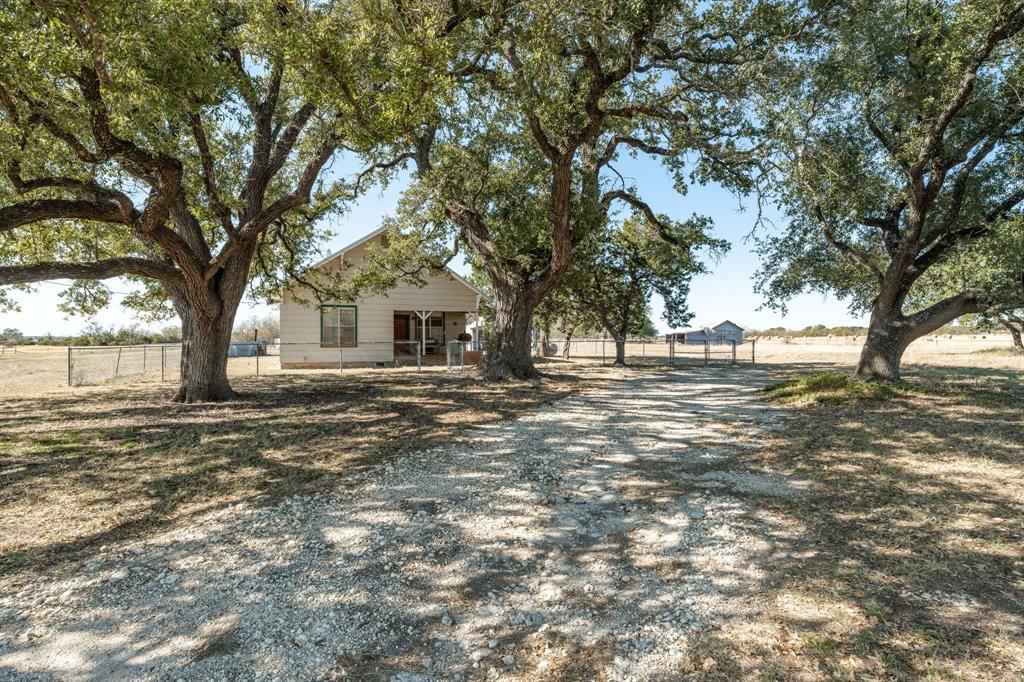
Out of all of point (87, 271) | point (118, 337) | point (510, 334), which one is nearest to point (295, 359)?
point (510, 334)

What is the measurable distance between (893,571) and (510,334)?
1043 centimetres

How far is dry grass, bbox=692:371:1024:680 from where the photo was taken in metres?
2.22

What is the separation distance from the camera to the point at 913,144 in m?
9.23

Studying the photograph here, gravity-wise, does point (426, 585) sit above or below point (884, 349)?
below

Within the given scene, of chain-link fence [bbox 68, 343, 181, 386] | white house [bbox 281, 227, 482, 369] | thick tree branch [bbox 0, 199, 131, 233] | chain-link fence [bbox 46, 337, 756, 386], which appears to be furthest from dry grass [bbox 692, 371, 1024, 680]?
chain-link fence [bbox 68, 343, 181, 386]

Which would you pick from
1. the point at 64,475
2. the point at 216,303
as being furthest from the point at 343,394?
the point at 64,475

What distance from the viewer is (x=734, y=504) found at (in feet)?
13.7

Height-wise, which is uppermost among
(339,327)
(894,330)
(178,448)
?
(339,327)

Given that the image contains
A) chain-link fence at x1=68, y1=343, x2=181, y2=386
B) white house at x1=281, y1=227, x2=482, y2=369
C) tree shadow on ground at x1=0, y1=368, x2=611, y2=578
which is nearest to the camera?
tree shadow on ground at x1=0, y1=368, x2=611, y2=578

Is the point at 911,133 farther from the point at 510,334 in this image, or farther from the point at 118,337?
the point at 118,337

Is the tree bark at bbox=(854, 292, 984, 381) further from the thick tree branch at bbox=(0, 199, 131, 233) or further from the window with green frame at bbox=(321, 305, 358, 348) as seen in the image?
the window with green frame at bbox=(321, 305, 358, 348)

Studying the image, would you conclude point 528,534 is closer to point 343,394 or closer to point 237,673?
point 237,673

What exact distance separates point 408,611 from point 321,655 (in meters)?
0.48

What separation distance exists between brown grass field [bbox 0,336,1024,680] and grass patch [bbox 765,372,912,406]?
7 cm
